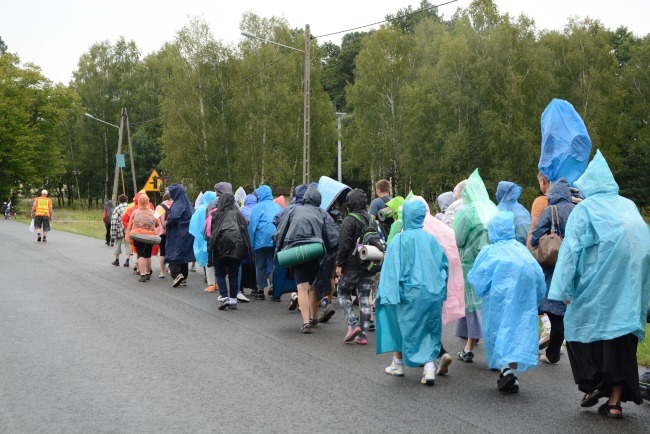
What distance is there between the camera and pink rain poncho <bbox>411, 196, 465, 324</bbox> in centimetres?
844

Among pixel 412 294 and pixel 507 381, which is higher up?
pixel 412 294

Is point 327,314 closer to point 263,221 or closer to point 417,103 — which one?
point 263,221

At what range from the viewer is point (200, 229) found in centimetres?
1545

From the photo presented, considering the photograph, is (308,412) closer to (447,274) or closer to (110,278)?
(447,274)

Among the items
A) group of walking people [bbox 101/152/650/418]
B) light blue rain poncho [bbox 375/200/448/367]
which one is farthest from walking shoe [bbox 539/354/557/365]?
light blue rain poncho [bbox 375/200/448/367]

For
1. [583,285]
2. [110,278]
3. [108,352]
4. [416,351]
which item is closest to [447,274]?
[416,351]

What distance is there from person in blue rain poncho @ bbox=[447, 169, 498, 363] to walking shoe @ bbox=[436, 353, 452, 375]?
0.89 metres

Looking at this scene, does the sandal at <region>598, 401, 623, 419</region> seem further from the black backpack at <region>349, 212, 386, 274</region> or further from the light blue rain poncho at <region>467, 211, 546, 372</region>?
the black backpack at <region>349, 212, 386, 274</region>

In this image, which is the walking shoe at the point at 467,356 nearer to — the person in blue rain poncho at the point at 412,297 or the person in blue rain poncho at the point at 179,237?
the person in blue rain poncho at the point at 412,297

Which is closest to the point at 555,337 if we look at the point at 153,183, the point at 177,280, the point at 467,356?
the point at 467,356

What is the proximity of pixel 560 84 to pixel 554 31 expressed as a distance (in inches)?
200

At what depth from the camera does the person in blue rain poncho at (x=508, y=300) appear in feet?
23.5

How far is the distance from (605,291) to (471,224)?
8.96ft

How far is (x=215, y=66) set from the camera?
55969 mm
